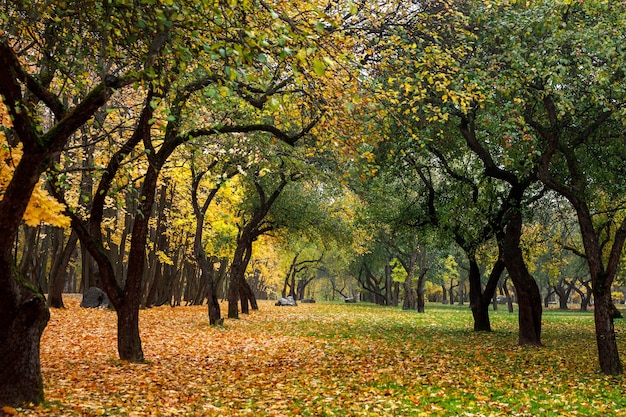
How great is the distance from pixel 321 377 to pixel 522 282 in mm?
8958

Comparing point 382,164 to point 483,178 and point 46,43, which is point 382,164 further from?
point 46,43

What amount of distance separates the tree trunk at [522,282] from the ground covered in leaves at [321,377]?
774mm

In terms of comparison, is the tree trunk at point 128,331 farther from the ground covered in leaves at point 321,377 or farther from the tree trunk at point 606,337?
the tree trunk at point 606,337

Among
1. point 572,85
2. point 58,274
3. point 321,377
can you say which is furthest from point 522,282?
point 58,274

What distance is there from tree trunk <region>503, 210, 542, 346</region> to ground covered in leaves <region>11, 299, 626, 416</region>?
77 centimetres

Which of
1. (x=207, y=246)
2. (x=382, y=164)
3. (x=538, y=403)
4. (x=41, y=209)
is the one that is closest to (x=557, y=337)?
(x=382, y=164)

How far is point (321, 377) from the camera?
11.7 m

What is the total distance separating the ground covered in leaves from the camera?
345 inches

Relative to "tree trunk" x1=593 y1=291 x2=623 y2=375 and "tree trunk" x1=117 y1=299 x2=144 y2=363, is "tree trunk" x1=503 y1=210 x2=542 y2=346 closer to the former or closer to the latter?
"tree trunk" x1=593 y1=291 x2=623 y2=375

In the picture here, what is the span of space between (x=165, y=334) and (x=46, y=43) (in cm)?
1286

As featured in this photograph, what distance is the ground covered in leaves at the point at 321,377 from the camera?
8.77 metres

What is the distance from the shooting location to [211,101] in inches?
506

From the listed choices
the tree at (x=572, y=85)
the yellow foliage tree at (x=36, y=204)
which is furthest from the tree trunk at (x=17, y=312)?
the tree at (x=572, y=85)

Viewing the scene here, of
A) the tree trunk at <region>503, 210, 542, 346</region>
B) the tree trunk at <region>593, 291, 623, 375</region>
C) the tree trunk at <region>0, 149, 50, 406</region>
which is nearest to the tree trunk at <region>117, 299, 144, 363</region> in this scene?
the tree trunk at <region>0, 149, 50, 406</region>
